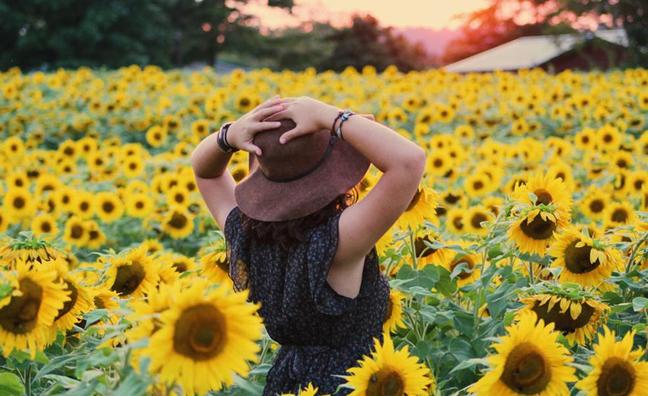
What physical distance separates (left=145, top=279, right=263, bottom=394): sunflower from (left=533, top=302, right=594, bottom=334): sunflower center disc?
3.22 ft

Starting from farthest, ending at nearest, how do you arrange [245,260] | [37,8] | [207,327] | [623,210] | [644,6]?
[37,8] < [644,6] < [623,210] < [245,260] < [207,327]

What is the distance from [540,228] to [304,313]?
2.95ft

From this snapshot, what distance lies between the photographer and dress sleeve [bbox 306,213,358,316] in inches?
86.4

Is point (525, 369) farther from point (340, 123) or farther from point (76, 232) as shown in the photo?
point (76, 232)

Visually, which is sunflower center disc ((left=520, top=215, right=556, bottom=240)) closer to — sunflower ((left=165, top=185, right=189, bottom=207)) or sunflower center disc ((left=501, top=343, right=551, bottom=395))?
sunflower center disc ((left=501, top=343, right=551, bottom=395))

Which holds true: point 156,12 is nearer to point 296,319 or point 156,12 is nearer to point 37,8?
point 37,8

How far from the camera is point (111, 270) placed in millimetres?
2752

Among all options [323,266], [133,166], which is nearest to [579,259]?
[323,266]

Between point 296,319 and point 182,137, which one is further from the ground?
point 296,319

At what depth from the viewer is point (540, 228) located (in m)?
2.77

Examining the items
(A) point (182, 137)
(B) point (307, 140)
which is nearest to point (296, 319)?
(B) point (307, 140)

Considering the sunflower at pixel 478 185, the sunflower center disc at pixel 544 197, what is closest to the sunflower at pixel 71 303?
the sunflower center disc at pixel 544 197

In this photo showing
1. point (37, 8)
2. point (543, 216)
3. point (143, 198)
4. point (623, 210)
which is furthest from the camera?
point (37, 8)

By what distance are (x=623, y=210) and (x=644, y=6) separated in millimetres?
17469
